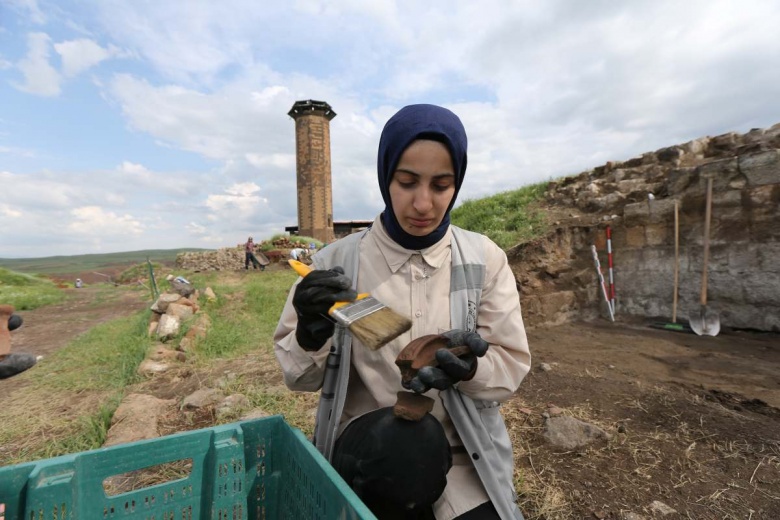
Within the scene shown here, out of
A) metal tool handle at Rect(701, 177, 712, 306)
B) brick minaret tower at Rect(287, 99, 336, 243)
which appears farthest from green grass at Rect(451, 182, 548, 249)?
brick minaret tower at Rect(287, 99, 336, 243)

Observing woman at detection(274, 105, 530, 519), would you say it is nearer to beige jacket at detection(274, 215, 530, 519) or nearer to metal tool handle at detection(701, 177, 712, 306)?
beige jacket at detection(274, 215, 530, 519)

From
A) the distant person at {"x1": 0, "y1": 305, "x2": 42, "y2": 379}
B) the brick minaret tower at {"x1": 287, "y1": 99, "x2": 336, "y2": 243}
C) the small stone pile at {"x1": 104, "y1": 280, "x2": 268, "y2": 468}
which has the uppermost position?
the brick minaret tower at {"x1": 287, "y1": 99, "x2": 336, "y2": 243}

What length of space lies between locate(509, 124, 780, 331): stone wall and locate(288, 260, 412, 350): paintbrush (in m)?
5.69

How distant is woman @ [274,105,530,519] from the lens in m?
1.20

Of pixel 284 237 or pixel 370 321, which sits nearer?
pixel 370 321

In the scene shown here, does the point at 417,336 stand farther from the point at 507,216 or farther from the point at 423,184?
the point at 507,216

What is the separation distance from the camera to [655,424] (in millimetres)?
2939

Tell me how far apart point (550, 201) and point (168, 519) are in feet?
29.5

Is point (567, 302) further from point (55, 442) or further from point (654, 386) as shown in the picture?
point (55, 442)

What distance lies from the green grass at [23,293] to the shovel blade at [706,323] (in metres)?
13.9

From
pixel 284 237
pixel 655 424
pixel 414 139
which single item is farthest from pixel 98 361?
pixel 284 237

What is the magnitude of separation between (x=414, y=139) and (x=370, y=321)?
26.3 inches

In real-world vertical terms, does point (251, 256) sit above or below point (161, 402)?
above

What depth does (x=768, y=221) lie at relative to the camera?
5320mm
